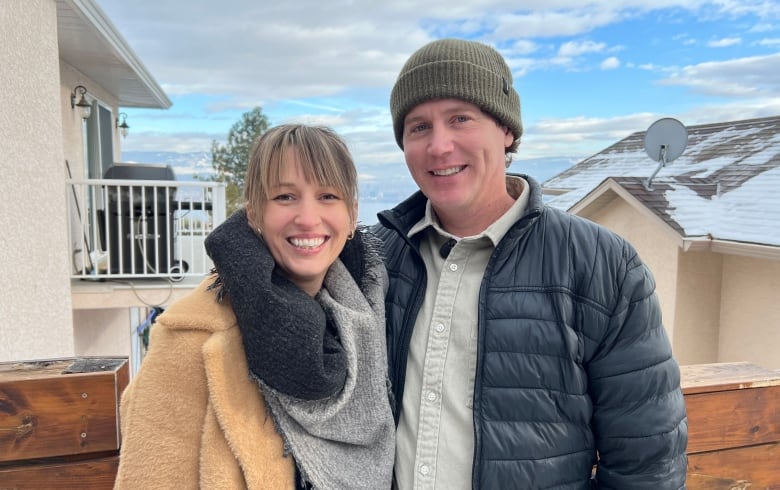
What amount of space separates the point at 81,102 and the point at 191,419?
24.5ft

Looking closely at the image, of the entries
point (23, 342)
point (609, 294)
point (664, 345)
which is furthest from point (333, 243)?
point (23, 342)

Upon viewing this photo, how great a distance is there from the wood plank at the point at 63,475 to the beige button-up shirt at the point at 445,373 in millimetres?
668

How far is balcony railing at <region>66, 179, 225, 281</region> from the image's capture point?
20.9 ft

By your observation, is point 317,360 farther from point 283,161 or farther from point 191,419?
point 283,161

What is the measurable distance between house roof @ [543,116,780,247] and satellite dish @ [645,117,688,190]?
35 centimetres

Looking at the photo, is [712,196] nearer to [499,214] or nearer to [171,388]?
[499,214]

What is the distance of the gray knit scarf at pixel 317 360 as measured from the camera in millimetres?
1170

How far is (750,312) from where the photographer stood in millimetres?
7027

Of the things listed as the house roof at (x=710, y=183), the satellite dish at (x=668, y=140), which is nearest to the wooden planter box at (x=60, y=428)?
the house roof at (x=710, y=183)

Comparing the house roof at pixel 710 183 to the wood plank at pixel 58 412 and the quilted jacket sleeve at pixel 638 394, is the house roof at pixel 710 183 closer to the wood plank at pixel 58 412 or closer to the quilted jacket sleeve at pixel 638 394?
the quilted jacket sleeve at pixel 638 394

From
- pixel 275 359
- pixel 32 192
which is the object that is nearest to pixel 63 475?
pixel 275 359

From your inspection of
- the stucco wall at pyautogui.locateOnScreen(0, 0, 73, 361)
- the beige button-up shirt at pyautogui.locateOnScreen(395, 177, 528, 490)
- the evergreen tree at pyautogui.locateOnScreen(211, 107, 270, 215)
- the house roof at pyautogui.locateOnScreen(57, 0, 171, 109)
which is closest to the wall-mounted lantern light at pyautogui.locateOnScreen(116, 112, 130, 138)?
the house roof at pyautogui.locateOnScreen(57, 0, 171, 109)

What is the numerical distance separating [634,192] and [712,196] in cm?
118

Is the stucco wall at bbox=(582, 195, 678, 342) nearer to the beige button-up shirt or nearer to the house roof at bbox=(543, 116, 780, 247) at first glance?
the house roof at bbox=(543, 116, 780, 247)
